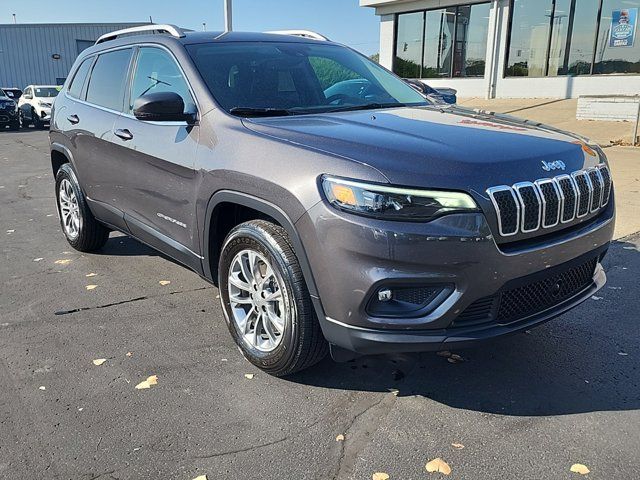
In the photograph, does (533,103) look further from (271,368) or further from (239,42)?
(271,368)

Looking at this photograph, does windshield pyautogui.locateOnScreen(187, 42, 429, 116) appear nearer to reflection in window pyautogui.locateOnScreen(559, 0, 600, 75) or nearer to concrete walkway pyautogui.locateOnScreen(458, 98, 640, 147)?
concrete walkway pyautogui.locateOnScreen(458, 98, 640, 147)

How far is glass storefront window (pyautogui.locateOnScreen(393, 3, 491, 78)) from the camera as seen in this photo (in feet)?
68.5

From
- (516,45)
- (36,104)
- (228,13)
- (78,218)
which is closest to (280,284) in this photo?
(78,218)

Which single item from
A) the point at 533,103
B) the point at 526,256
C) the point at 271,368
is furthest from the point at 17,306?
the point at 533,103

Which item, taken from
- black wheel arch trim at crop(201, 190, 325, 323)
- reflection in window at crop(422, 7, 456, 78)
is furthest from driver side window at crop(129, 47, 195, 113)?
reflection in window at crop(422, 7, 456, 78)

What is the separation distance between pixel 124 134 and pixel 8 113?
819 inches

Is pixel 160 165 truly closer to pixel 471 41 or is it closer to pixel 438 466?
pixel 438 466

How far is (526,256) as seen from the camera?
2.49 meters

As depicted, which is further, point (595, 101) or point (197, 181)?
point (595, 101)

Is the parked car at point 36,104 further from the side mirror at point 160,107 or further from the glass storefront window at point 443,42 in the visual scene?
the side mirror at point 160,107

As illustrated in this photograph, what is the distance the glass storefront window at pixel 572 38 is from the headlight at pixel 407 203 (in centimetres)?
1758

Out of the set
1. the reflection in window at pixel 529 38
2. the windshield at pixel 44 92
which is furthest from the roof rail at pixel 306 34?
the windshield at pixel 44 92

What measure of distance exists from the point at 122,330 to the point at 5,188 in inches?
275

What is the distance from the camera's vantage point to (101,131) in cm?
434
